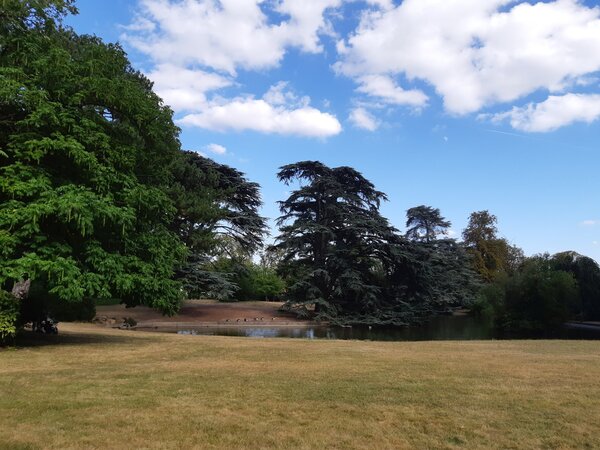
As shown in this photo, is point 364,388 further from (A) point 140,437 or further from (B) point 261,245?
(B) point 261,245

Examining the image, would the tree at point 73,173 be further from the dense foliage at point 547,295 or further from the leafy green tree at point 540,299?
the dense foliage at point 547,295

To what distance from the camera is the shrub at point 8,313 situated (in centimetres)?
1068

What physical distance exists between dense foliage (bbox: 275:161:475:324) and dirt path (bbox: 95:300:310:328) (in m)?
2.60

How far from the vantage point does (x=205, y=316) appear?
37281 mm

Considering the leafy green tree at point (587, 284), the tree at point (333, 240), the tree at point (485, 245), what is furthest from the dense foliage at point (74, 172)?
the tree at point (485, 245)

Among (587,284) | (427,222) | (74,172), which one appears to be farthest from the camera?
(427,222)

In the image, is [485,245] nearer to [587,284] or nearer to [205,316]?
[587,284]

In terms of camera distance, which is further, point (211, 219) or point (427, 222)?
point (427, 222)

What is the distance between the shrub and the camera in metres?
10.7

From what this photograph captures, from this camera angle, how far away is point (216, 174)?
129 feet

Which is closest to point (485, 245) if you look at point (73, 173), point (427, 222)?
point (427, 222)

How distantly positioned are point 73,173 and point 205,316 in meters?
26.1

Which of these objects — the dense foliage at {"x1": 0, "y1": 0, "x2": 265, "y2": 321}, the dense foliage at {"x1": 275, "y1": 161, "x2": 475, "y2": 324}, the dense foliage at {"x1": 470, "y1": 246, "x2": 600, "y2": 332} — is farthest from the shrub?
the dense foliage at {"x1": 470, "y1": 246, "x2": 600, "y2": 332}

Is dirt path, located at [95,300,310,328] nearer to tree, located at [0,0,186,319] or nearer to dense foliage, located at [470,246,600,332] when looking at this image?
dense foliage, located at [470,246,600,332]
